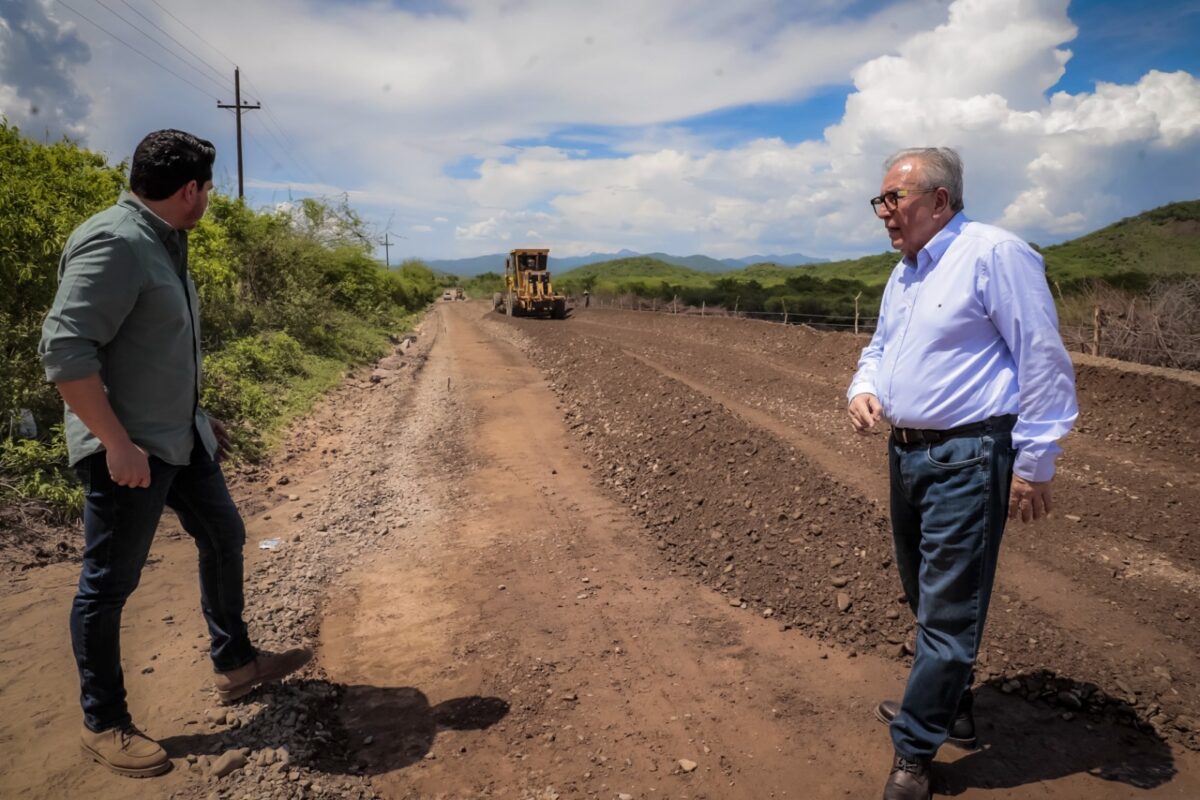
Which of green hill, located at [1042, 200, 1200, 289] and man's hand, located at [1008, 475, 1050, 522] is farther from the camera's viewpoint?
green hill, located at [1042, 200, 1200, 289]

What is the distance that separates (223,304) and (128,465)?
1147 centimetres

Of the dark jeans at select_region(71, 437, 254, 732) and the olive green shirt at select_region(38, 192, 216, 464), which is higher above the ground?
the olive green shirt at select_region(38, 192, 216, 464)

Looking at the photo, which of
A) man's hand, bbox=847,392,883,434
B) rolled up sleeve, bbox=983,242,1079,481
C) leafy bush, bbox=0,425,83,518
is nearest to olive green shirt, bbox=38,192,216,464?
man's hand, bbox=847,392,883,434

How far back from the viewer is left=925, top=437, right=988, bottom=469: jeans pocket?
2.17 meters

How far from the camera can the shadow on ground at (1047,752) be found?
98.3 inches

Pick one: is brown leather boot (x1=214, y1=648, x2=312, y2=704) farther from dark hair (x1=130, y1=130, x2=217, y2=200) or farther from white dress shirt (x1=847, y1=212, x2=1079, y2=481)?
white dress shirt (x1=847, y1=212, x2=1079, y2=481)

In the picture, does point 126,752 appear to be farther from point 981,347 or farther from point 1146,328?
point 1146,328

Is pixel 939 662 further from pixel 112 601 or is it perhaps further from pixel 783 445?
pixel 783 445

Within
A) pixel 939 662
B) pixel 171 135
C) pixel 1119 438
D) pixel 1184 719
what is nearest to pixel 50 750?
pixel 171 135

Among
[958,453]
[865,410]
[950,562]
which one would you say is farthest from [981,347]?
[950,562]

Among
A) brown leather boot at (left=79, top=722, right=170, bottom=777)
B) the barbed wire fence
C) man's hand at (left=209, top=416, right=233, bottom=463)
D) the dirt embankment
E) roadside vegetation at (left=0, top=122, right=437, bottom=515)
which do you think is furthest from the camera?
the barbed wire fence

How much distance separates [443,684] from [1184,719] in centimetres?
300

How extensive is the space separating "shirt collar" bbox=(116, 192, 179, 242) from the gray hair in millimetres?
2463

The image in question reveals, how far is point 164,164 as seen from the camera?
231 centimetres
